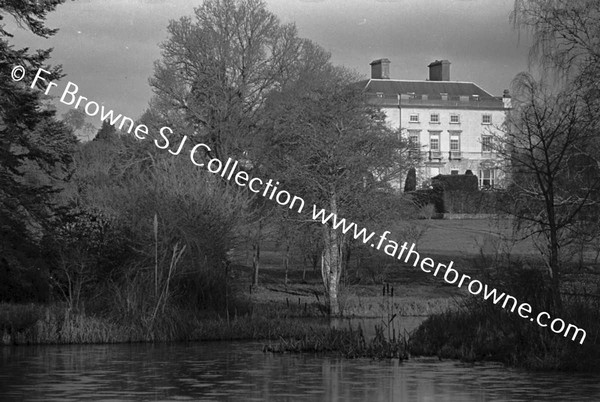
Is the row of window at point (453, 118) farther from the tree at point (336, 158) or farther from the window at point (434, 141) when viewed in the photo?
the tree at point (336, 158)

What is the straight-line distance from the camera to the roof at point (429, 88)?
106562mm

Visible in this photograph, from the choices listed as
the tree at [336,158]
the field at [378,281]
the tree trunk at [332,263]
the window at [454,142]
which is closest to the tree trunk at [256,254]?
the field at [378,281]

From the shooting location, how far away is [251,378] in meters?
23.2

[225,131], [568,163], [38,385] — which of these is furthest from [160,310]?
[225,131]

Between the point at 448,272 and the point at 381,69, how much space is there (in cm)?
5755

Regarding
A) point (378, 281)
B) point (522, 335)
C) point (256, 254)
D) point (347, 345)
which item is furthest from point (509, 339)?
point (378, 281)

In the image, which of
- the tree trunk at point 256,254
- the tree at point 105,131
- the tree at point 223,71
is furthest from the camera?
the tree at point 105,131

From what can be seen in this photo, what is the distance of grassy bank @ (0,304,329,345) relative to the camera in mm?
30281

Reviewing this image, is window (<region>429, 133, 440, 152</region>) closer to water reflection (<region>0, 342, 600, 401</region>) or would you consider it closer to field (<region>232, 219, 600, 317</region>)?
field (<region>232, 219, 600, 317</region>)

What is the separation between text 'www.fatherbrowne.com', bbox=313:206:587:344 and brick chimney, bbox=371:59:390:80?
53.5 metres

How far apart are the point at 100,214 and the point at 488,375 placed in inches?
741

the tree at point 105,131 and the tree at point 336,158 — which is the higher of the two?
the tree at point 105,131

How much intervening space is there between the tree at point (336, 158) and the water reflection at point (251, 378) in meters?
15.1

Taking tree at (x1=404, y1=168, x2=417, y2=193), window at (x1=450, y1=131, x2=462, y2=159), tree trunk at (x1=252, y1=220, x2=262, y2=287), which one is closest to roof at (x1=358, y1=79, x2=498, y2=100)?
window at (x1=450, y1=131, x2=462, y2=159)
